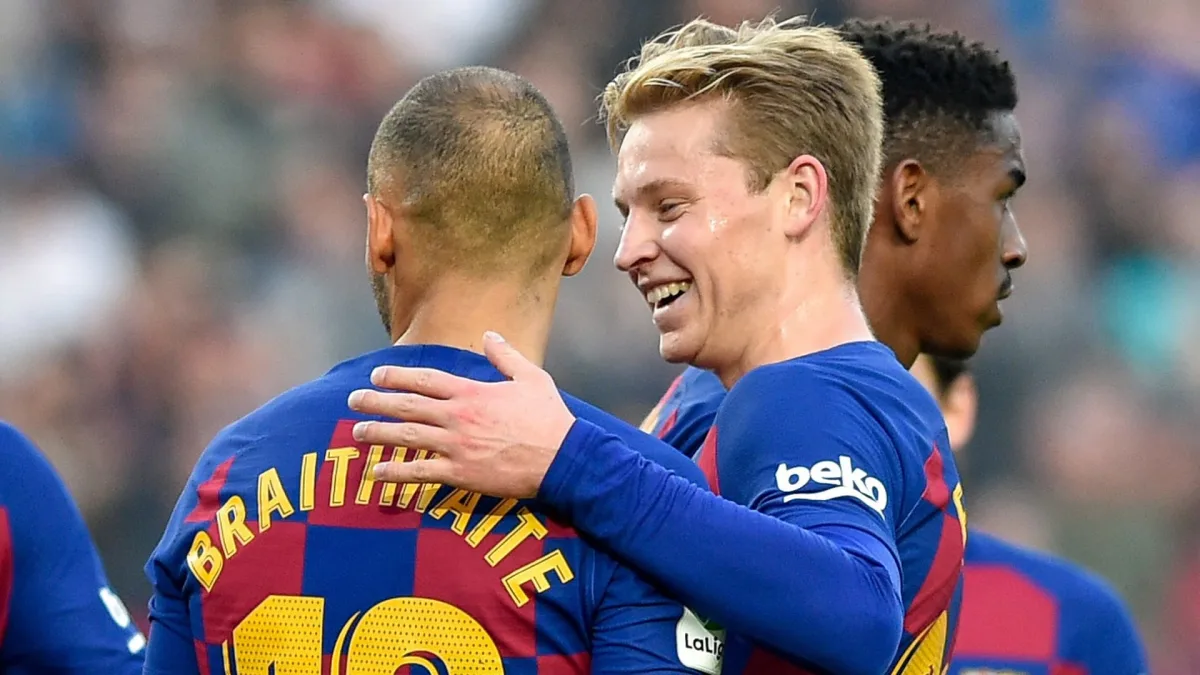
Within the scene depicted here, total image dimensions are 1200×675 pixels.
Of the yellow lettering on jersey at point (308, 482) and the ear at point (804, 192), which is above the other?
the ear at point (804, 192)

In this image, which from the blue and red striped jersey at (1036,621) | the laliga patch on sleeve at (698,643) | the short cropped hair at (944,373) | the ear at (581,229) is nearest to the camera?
the laliga patch on sleeve at (698,643)

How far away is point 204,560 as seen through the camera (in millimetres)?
2557

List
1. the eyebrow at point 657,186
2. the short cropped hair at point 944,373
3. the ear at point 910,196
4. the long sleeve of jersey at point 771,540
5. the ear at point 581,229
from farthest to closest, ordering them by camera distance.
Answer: the short cropped hair at point 944,373 → the ear at point 910,196 → the eyebrow at point 657,186 → the ear at point 581,229 → the long sleeve of jersey at point 771,540

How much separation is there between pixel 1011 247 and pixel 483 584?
1.69 m

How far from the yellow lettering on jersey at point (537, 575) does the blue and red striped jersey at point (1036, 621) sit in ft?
7.66

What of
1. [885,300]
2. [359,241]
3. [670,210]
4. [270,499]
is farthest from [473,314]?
[359,241]

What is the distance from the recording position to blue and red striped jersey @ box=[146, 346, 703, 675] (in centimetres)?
243

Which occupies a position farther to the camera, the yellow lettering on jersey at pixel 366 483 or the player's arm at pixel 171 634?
the player's arm at pixel 171 634

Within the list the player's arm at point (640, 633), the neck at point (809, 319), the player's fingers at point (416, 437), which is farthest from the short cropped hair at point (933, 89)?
the player's fingers at point (416, 437)

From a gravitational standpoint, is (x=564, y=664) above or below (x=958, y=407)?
below

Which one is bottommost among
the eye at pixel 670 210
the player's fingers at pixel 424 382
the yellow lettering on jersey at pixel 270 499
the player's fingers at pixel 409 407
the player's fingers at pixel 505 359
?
the yellow lettering on jersey at pixel 270 499

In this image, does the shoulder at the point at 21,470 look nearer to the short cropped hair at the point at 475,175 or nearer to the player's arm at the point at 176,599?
the player's arm at the point at 176,599

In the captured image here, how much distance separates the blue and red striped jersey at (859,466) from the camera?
2.49 m

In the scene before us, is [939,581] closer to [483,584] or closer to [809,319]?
[809,319]
